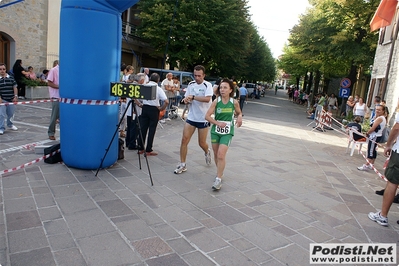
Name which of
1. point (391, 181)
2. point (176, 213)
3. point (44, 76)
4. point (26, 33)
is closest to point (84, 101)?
point (176, 213)

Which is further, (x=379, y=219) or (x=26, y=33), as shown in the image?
(x=26, y=33)

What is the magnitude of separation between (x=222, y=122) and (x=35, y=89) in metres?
11.5

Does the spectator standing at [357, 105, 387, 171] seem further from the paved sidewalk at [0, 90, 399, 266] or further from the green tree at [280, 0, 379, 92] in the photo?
the green tree at [280, 0, 379, 92]

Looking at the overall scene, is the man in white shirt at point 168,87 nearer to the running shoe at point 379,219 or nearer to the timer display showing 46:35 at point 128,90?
the timer display showing 46:35 at point 128,90

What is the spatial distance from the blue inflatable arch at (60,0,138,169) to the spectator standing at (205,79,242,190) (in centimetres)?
170

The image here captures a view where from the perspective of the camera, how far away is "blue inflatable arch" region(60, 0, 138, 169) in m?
4.72

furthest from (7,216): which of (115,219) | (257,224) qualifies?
(257,224)

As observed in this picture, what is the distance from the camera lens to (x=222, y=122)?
491 centimetres

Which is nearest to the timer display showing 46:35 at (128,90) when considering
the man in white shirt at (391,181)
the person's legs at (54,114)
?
the person's legs at (54,114)

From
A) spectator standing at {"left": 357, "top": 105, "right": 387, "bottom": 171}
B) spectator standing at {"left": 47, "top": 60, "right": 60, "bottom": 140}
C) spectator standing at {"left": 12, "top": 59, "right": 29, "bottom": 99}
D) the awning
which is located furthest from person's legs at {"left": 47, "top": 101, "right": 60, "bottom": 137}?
the awning

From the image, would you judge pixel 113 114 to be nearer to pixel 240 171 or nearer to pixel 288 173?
pixel 240 171

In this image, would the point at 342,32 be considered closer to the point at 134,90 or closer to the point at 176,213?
the point at 134,90

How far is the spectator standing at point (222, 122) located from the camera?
486 cm

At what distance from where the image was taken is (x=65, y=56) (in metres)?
4.88
